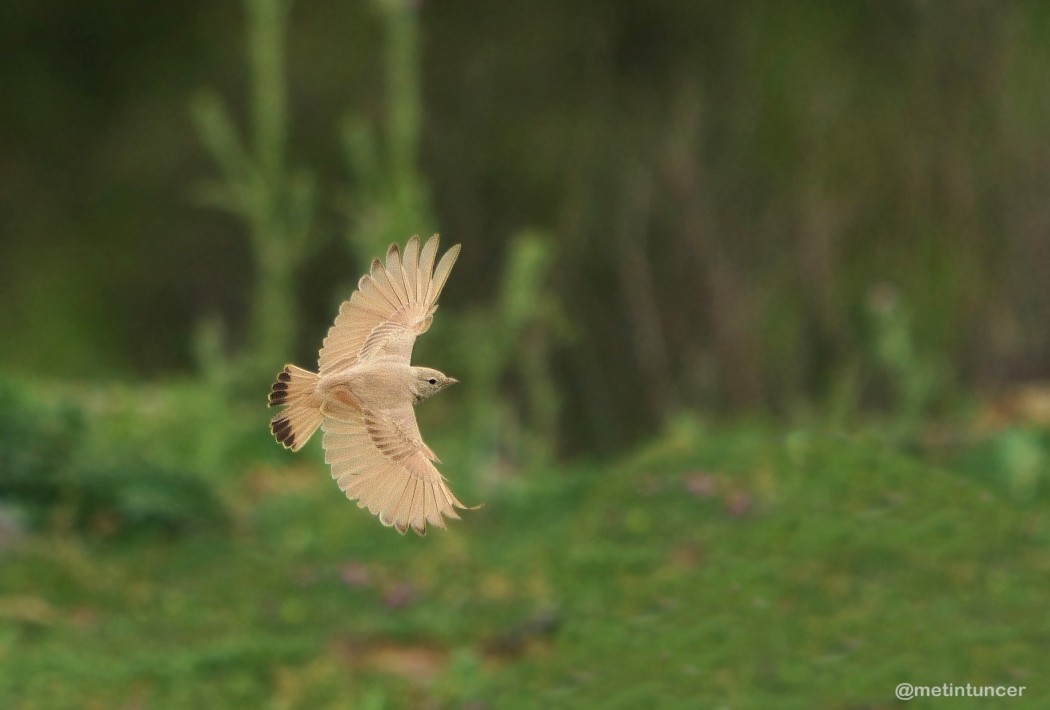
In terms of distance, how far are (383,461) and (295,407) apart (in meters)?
0.13

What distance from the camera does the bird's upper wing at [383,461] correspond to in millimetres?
1524

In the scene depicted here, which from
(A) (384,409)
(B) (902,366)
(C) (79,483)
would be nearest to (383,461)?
(A) (384,409)

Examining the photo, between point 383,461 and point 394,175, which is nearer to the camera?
point 383,461

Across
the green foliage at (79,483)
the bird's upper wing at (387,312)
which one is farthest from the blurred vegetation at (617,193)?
the bird's upper wing at (387,312)

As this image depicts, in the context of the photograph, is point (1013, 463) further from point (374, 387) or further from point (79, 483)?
point (374, 387)

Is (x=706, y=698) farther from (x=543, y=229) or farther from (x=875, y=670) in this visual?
(x=543, y=229)

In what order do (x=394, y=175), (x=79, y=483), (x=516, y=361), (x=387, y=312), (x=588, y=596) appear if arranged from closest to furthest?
1. (x=387, y=312)
2. (x=588, y=596)
3. (x=79, y=483)
4. (x=394, y=175)
5. (x=516, y=361)

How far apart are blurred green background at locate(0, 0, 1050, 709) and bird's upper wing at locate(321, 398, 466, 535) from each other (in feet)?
5.06

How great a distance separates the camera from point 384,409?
1.60 meters

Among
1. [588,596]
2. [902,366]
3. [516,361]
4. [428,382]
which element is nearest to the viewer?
[428,382]

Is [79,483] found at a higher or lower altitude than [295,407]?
higher

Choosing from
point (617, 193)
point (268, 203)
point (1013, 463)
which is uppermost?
point (617, 193)

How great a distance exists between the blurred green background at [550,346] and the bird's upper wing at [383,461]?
60.7 inches

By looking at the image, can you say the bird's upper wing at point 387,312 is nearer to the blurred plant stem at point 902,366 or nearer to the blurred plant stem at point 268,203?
the blurred plant stem at point 902,366
